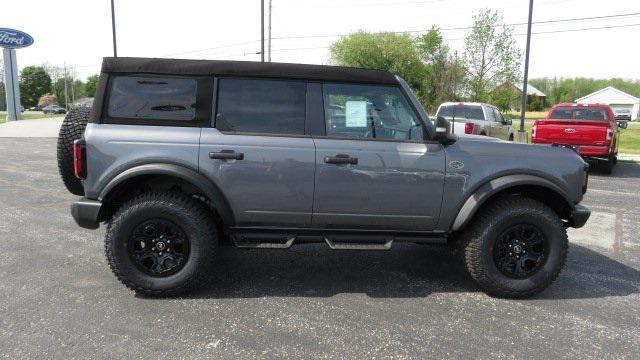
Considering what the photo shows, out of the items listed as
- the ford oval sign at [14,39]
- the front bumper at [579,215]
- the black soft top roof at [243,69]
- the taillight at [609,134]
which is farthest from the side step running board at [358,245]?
the ford oval sign at [14,39]

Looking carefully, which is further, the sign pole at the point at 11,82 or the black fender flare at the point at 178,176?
the sign pole at the point at 11,82

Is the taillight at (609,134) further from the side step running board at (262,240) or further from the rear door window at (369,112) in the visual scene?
the side step running board at (262,240)

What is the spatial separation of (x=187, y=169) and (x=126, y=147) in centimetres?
52

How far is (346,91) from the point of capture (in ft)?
13.0

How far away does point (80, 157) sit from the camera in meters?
3.69

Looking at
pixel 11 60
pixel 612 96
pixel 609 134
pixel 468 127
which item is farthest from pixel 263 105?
pixel 612 96

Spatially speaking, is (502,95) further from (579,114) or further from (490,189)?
(490,189)

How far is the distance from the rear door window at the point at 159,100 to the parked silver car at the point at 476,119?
9390 millimetres

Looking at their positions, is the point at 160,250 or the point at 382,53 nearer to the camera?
the point at 160,250

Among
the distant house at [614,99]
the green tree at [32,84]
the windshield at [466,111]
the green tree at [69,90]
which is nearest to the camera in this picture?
the windshield at [466,111]

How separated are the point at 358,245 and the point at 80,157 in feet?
7.85

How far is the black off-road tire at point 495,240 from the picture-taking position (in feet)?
12.9

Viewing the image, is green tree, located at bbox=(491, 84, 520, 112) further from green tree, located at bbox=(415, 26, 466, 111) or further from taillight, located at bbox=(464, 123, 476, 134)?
taillight, located at bbox=(464, 123, 476, 134)

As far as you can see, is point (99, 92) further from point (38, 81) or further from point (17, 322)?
point (38, 81)
